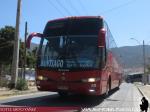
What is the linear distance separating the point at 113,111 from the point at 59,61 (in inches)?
143

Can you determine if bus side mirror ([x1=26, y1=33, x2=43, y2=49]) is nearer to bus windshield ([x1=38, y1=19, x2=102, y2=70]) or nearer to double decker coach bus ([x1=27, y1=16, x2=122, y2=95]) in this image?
double decker coach bus ([x1=27, y1=16, x2=122, y2=95])

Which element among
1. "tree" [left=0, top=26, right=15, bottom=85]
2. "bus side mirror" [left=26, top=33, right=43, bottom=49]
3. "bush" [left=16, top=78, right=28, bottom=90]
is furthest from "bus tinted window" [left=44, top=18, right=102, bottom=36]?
"tree" [left=0, top=26, right=15, bottom=85]

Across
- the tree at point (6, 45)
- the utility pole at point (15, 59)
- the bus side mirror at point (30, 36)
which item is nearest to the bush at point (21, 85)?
the utility pole at point (15, 59)

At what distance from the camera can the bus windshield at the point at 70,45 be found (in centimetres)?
1780

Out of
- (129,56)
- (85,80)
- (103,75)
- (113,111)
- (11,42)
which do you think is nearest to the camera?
(113,111)

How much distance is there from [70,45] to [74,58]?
2.23 ft

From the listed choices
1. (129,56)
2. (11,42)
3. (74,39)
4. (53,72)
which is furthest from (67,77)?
(129,56)

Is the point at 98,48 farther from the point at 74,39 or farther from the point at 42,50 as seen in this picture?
the point at 42,50

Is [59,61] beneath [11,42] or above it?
beneath

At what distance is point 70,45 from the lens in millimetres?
18234

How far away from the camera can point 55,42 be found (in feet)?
60.7

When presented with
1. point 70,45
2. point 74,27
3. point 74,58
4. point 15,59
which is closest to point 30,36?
point 70,45

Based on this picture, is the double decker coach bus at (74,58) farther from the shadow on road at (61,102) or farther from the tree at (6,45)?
the tree at (6,45)

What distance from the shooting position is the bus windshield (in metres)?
17.8
